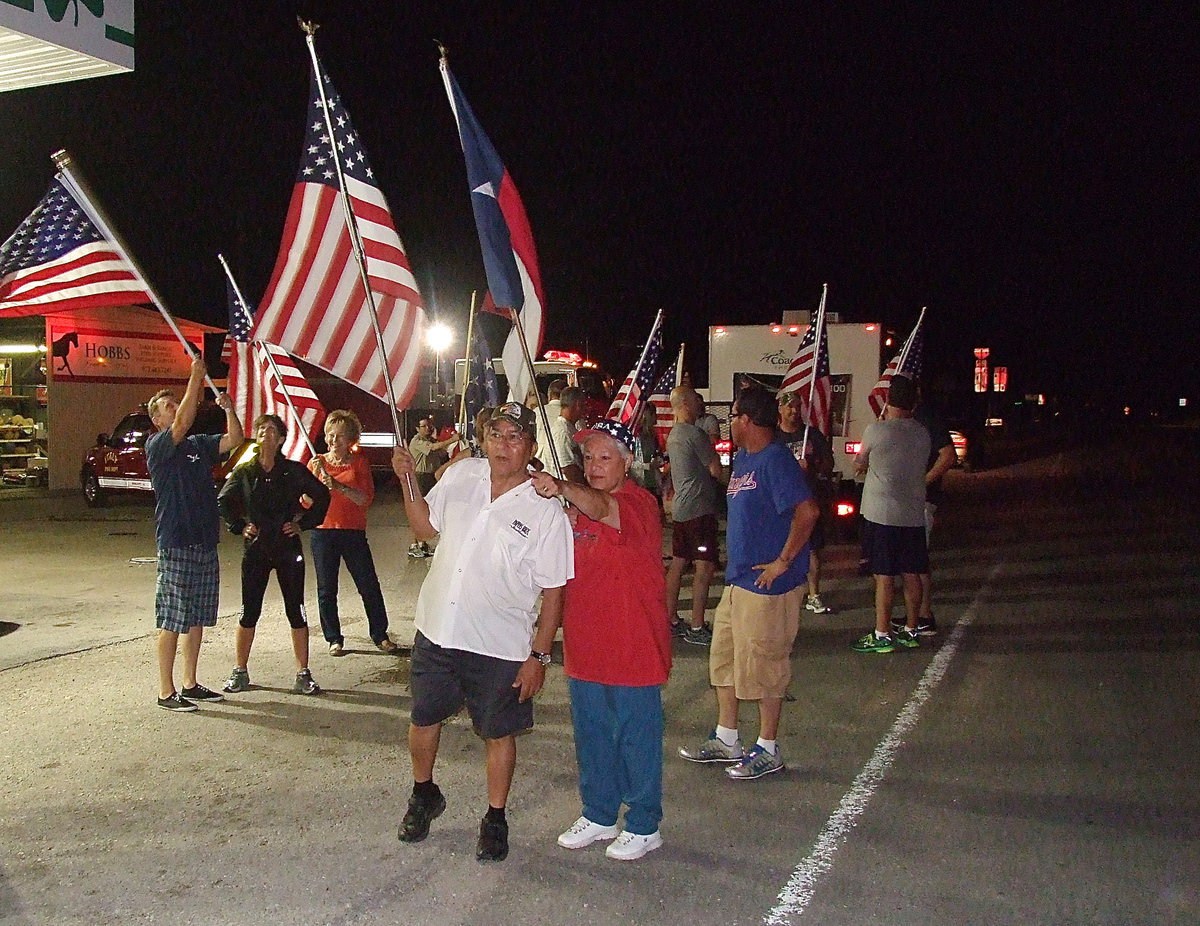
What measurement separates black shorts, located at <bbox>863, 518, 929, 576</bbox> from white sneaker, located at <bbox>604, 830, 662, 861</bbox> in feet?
13.6

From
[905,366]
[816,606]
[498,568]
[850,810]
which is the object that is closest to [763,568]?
[850,810]

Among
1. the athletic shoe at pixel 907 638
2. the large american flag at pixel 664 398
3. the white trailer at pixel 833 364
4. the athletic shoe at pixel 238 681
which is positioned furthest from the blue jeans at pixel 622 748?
the white trailer at pixel 833 364

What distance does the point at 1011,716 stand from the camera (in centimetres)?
652

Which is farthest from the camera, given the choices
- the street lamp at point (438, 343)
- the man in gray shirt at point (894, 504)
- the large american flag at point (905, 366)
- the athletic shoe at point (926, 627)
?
the street lamp at point (438, 343)

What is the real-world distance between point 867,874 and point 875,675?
3.30 m

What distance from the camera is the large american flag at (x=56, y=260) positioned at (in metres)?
5.90

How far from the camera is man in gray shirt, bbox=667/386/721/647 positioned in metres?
8.48

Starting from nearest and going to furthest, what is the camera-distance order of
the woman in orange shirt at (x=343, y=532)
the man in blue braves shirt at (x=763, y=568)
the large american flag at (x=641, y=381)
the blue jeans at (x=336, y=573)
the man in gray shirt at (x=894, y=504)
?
the man in blue braves shirt at (x=763, y=568) < the woman in orange shirt at (x=343, y=532) < the blue jeans at (x=336, y=573) < the man in gray shirt at (x=894, y=504) < the large american flag at (x=641, y=381)

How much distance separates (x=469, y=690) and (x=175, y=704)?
299 cm

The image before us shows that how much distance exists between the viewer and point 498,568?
4246 mm

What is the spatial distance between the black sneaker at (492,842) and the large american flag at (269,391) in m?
3.15

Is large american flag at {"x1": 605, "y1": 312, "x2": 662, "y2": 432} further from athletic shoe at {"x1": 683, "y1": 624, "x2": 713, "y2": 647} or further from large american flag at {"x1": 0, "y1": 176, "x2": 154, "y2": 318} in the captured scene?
large american flag at {"x1": 0, "y1": 176, "x2": 154, "y2": 318}

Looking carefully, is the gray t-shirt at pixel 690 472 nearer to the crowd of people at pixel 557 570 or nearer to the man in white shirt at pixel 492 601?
the crowd of people at pixel 557 570

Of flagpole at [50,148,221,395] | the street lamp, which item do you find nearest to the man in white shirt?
flagpole at [50,148,221,395]
